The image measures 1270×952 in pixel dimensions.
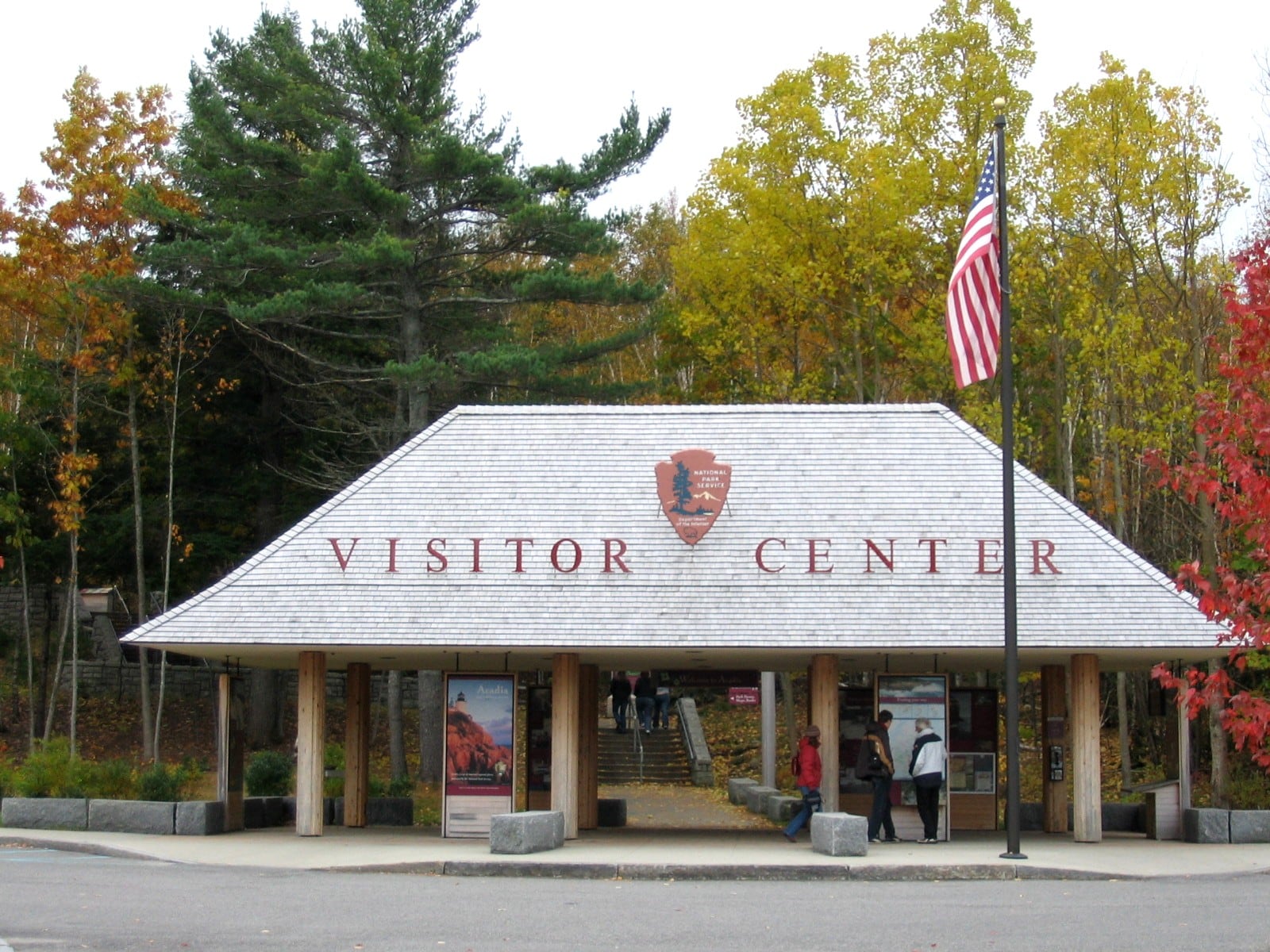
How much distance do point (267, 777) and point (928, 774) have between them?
490 inches

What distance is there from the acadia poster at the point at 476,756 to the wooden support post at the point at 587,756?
2.77 meters

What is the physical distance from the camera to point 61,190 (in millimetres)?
37656

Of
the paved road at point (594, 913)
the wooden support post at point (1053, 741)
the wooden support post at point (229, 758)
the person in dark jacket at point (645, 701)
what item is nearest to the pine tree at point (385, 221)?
the person in dark jacket at point (645, 701)

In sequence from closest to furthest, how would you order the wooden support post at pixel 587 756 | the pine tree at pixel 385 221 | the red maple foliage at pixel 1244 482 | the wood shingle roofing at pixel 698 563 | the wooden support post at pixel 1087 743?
the red maple foliage at pixel 1244 482, the wood shingle roofing at pixel 698 563, the wooden support post at pixel 1087 743, the wooden support post at pixel 587 756, the pine tree at pixel 385 221

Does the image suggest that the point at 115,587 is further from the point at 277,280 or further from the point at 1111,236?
the point at 1111,236

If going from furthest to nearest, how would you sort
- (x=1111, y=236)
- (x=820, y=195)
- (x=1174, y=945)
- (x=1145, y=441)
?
(x=820, y=195) < (x=1111, y=236) < (x=1145, y=441) < (x=1174, y=945)

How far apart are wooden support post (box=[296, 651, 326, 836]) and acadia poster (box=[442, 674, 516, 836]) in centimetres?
183

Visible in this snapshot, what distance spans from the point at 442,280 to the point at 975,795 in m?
19.1

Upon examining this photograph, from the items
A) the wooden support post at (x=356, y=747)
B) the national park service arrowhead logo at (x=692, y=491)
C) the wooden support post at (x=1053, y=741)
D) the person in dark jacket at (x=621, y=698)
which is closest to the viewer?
the national park service arrowhead logo at (x=692, y=491)

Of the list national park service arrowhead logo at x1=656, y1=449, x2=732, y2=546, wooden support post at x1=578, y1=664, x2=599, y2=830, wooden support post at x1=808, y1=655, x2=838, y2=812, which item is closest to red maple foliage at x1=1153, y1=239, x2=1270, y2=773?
wooden support post at x1=808, y1=655, x2=838, y2=812

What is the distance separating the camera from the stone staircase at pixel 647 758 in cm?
3878

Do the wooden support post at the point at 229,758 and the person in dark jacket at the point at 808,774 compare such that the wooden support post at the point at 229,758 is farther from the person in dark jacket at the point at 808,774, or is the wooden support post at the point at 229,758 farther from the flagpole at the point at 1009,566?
the flagpole at the point at 1009,566

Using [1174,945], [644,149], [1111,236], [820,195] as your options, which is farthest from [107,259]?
[1174,945]

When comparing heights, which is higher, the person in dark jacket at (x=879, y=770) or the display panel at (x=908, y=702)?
the display panel at (x=908, y=702)
